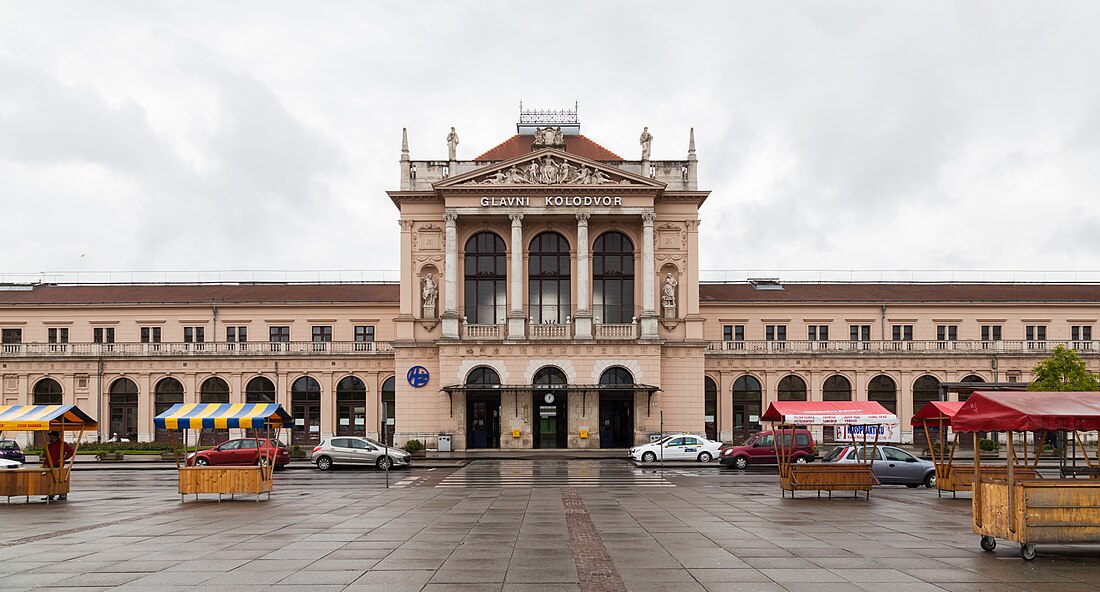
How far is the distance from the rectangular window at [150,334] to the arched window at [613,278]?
111 ft

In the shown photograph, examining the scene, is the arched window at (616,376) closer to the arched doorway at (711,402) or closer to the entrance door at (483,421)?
the entrance door at (483,421)

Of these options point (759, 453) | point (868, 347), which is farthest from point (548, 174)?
point (868, 347)

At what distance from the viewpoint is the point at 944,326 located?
75625mm

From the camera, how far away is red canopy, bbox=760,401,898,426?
104ft

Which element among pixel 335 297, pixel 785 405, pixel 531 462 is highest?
pixel 335 297

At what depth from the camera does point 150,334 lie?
7519 cm

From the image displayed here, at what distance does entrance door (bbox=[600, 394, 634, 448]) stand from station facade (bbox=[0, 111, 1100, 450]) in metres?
0.11

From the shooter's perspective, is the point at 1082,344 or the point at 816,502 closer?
the point at 816,502

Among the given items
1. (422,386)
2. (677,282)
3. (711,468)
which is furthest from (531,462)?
(677,282)

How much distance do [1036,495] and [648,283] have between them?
46903mm

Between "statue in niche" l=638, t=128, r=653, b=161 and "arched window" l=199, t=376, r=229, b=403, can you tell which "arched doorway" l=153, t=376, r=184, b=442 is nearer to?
"arched window" l=199, t=376, r=229, b=403

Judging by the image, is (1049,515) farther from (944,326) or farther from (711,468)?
(944,326)

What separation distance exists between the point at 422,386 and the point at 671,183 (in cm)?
2117

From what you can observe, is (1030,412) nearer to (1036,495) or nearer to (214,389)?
(1036,495)
